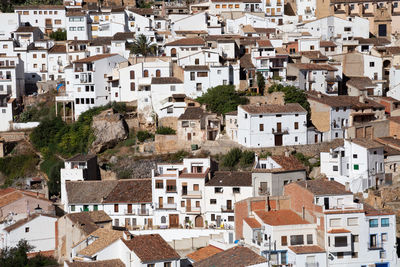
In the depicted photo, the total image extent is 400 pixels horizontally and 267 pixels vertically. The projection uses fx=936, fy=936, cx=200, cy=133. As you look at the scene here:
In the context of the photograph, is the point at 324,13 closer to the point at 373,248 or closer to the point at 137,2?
the point at 137,2

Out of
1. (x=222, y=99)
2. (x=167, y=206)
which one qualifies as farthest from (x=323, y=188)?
(x=222, y=99)

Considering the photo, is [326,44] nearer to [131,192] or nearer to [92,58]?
[92,58]

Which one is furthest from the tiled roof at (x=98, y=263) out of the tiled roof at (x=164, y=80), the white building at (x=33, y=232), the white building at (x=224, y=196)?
the tiled roof at (x=164, y=80)

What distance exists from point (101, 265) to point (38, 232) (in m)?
8.73

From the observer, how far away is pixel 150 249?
145 feet

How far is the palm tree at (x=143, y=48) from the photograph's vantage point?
70.2m

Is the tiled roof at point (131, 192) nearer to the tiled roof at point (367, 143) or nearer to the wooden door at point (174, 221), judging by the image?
the wooden door at point (174, 221)

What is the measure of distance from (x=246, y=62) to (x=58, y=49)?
53.5 ft

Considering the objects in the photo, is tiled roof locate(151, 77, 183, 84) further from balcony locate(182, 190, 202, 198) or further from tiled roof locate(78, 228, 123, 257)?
tiled roof locate(78, 228, 123, 257)

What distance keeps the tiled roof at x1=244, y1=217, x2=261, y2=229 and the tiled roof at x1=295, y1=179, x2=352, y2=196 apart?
119 inches

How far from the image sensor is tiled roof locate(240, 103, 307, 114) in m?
58.5

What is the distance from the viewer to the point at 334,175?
5512cm

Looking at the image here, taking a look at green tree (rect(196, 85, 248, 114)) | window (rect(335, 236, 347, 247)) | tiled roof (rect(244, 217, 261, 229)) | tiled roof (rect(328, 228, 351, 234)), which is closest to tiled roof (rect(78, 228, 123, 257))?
tiled roof (rect(244, 217, 261, 229))

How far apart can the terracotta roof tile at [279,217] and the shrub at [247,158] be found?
10.7m
